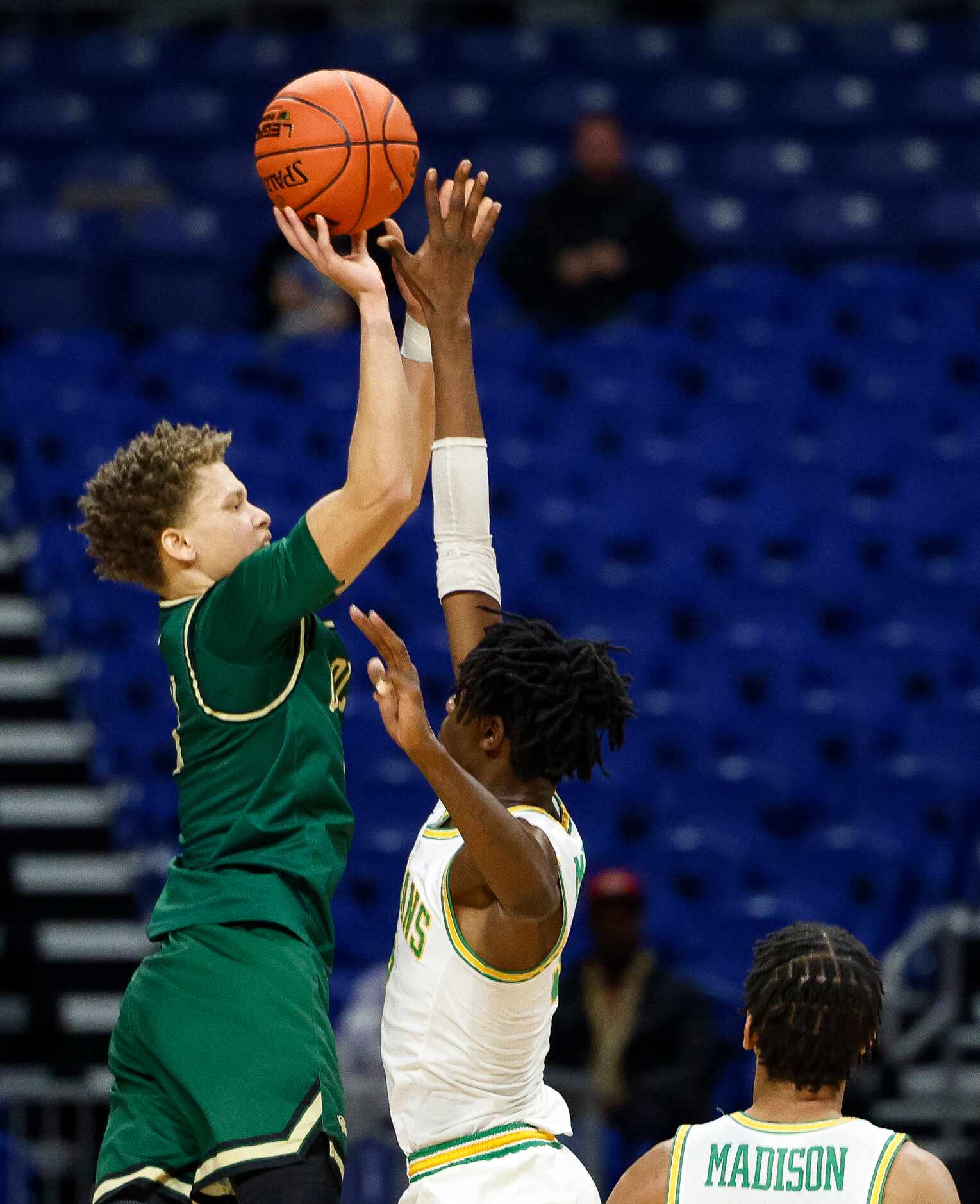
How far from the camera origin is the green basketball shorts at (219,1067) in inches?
132

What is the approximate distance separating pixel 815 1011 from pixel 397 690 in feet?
2.56

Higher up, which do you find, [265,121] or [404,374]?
[265,121]

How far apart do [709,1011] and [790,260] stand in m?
4.89

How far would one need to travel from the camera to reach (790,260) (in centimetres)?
1042

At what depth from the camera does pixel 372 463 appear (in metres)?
3.55

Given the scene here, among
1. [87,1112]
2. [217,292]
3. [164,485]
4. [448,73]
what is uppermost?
[448,73]

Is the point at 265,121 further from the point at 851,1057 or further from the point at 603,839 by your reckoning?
the point at 603,839

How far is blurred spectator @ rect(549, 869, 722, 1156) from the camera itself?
6445mm

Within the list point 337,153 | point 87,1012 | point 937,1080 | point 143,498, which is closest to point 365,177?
point 337,153

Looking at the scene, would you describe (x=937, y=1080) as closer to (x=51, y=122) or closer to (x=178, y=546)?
(x=178, y=546)

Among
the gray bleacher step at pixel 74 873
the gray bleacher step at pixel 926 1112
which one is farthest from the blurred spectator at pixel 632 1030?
the gray bleacher step at pixel 74 873

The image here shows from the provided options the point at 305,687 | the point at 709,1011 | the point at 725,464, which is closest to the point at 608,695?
the point at 305,687

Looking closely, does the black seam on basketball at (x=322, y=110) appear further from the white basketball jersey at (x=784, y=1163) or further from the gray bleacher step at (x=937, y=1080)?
the gray bleacher step at (x=937, y=1080)

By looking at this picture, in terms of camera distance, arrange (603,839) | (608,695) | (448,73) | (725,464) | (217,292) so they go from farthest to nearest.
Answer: (448,73) → (217,292) → (725,464) → (603,839) → (608,695)
